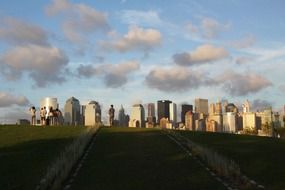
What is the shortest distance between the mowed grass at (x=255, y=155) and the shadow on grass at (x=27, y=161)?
354 inches

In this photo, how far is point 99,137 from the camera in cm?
4434

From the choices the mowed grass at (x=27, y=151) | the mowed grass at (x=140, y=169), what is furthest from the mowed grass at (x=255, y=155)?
Answer: the mowed grass at (x=27, y=151)

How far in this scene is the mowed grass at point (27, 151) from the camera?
2356cm

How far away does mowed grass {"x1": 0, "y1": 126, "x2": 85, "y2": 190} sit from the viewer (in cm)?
2356

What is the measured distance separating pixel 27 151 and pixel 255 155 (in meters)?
12.8

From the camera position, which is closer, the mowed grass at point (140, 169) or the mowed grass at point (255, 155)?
the mowed grass at point (140, 169)

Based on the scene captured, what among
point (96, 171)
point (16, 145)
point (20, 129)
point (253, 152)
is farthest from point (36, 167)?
point (20, 129)

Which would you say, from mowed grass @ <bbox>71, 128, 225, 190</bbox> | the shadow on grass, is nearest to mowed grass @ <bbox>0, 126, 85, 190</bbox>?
the shadow on grass

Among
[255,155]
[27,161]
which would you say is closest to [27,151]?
[27,161]

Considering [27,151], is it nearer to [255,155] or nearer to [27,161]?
[27,161]

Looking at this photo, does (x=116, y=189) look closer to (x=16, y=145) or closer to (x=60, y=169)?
(x=60, y=169)

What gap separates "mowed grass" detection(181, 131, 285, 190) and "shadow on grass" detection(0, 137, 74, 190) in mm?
8992

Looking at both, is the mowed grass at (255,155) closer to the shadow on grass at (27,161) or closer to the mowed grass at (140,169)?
the mowed grass at (140,169)

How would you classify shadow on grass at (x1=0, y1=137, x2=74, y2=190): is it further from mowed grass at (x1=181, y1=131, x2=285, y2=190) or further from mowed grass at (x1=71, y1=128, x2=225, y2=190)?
mowed grass at (x1=181, y1=131, x2=285, y2=190)
